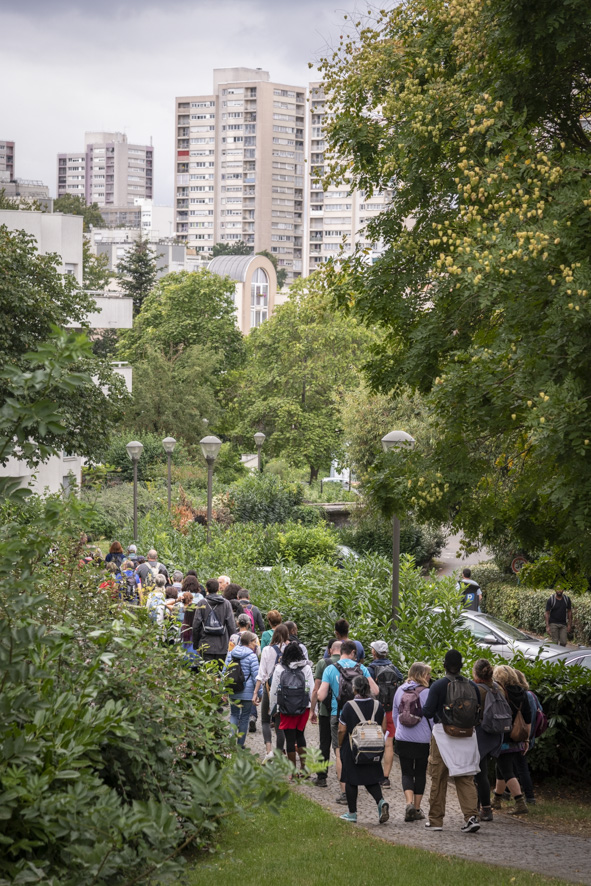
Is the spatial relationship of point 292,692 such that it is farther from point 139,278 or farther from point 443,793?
point 139,278

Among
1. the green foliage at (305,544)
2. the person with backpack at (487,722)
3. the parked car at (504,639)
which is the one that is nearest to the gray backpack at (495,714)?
the person with backpack at (487,722)

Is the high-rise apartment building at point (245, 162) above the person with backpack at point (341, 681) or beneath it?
above

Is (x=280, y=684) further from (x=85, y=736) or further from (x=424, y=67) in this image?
(x=424, y=67)

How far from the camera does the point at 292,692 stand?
33.6 ft

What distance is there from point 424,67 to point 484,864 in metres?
8.42

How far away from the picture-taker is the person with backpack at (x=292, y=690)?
10.2m

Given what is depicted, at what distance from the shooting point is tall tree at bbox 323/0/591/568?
7.67m

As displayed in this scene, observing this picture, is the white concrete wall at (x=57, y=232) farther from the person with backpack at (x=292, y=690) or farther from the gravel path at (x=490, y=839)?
the gravel path at (x=490, y=839)

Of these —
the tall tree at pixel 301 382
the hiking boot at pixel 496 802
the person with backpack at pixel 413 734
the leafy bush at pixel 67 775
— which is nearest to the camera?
the leafy bush at pixel 67 775

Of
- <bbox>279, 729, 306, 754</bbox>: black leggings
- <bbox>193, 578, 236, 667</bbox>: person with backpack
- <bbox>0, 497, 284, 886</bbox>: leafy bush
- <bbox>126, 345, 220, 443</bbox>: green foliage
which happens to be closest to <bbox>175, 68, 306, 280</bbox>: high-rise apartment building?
<bbox>126, 345, 220, 443</bbox>: green foliage

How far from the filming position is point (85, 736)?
4352mm

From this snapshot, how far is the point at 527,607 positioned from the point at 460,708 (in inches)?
598

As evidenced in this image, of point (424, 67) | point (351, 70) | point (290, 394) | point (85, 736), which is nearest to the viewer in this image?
point (85, 736)

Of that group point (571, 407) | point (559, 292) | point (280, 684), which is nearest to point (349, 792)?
point (280, 684)
